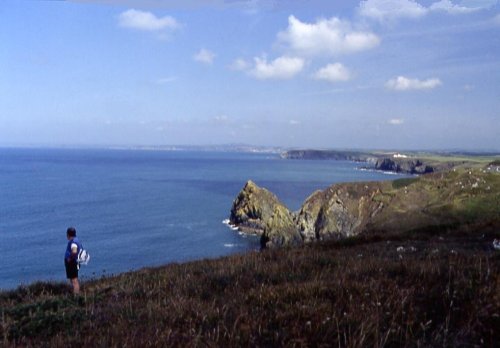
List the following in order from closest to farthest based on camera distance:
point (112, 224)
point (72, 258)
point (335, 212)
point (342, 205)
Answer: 1. point (72, 258)
2. point (112, 224)
3. point (335, 212)
4. point (342, 205)

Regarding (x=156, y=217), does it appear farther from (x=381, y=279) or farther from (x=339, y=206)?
(x=381, y=279)

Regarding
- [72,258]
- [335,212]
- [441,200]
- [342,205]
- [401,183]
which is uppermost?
[72,258]

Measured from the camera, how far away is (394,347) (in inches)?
169

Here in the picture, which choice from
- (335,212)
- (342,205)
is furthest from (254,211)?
(342,205)

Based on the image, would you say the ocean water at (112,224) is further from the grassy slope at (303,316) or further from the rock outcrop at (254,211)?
the grassy slope at (303,316)

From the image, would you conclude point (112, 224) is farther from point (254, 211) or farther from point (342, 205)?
point (342, 205)

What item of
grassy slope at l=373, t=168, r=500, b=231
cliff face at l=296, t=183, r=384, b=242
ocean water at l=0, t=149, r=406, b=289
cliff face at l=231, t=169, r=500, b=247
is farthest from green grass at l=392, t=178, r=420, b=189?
ocean water at l=0, t=149, r=406, b=289

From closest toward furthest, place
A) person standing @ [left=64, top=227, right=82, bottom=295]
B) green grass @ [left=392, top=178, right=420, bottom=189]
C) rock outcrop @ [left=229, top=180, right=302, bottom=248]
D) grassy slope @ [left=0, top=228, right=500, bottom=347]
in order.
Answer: grassy slope @ [left=0, top=228, right=500, bottom=347] → person standing @ [left=64, top=227, right=82, bottom=295] → rock outcrop @ [left=229, top=180, right=302, bottom=248] → green grass @ [left=392, top=178, right=420, bottom=189]

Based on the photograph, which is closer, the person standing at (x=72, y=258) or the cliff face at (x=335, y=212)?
the person standing at (x=72, y=258)

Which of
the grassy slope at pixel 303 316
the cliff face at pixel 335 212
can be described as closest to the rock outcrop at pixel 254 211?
the cliff face at pixel 335 212

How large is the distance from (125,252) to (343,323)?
6812 cm

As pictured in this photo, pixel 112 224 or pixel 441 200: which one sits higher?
pixel 441 200

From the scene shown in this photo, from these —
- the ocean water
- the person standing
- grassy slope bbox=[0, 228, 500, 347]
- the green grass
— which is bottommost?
the ocean water

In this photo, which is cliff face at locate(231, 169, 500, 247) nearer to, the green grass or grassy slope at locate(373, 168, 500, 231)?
grassy slope at locate(373, 168, 500, 231)
